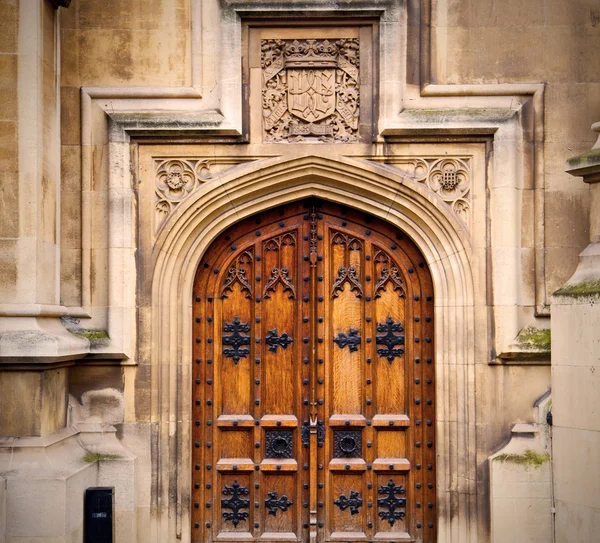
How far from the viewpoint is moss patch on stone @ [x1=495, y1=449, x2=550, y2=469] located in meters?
6.12

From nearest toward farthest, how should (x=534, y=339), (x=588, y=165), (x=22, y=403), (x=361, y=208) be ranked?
(x=588, y=165) → (x=22, y=403) → (x=534, y=339) → (x=361, y=208)

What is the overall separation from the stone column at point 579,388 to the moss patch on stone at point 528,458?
379 mm

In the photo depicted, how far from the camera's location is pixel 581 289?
17.9ft

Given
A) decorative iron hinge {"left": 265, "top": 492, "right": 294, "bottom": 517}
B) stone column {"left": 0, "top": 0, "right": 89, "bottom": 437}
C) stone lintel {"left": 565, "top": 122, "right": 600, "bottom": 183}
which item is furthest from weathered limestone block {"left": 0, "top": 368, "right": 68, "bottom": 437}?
stone lintel {"left": 565, "top": 122, "right": 600, "bottom": 183}

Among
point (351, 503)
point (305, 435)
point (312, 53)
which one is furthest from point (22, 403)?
point (312, 53)

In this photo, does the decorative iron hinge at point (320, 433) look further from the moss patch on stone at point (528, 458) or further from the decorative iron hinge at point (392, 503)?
the moss patch on stone at point (528, 458)

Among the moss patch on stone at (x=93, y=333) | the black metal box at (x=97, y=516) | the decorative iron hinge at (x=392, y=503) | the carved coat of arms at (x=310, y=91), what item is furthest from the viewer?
the decorative iron hinge at (x=392, y=503)

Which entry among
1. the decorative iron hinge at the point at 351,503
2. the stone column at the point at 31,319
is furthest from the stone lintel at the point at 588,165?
the stone column at the point at 31,319

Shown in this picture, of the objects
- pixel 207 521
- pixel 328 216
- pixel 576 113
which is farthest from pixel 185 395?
pixel 576 113

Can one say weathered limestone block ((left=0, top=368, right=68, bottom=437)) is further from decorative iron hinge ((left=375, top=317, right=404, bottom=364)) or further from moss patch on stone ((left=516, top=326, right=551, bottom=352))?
moss patch on stone ((left=516, top=326, right=551, bottom=352))

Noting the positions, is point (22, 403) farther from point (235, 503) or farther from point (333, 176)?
point (333, 176)

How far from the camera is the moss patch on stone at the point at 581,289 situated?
5.34 metres

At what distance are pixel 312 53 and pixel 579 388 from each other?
10.4 ft

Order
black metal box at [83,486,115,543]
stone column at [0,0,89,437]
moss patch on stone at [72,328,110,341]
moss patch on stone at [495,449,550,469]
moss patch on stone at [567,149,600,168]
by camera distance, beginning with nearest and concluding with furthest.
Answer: moss patch on stone at [567,149,600,168]
stone column at [0,0,89,437]
black metal box at [83,486,115,543]
moss patch on stone at [495,449,550,469]
moss patch on stone at [72,328,110,341]
